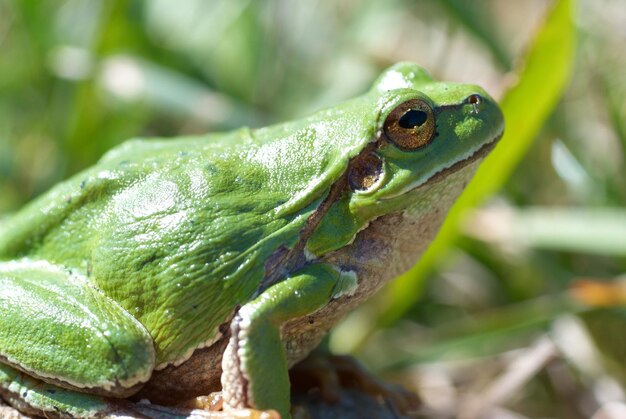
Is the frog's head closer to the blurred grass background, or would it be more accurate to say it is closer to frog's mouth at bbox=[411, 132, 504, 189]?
frog's mouth at bbox=[411, 132, 504, 189]

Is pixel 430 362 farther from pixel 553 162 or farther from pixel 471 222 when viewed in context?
pixel 553 162

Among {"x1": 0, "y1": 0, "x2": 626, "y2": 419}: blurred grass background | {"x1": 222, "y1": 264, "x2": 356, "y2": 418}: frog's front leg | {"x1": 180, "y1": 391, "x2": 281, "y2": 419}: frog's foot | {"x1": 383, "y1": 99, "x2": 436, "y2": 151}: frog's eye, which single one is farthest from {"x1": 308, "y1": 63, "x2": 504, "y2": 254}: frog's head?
{"x1": 0, "y1": 0, "x2": 626, "y2": 419}: blurred grass background

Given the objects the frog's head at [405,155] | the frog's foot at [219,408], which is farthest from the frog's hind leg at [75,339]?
the frog's head at [405,155]

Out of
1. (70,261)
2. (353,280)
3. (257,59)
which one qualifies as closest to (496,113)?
(353,280)

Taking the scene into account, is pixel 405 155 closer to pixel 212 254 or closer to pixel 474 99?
pixel 474 99

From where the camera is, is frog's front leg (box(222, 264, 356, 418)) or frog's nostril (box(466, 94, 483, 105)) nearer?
frog's front leg (box(222, 264, 356, 418))

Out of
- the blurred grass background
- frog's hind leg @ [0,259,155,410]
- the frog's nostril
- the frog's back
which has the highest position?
the blurred grass background

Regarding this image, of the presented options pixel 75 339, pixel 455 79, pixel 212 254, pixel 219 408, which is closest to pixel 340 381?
pixel 219 408
